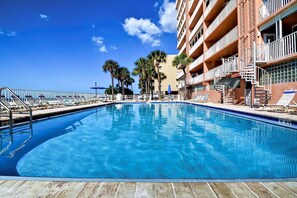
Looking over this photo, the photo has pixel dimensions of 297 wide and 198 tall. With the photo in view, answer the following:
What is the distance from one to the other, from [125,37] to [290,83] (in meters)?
31.3

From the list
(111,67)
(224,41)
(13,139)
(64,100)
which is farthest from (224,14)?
(111,67)

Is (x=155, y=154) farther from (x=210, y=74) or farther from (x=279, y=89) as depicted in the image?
(x=210, y=74)

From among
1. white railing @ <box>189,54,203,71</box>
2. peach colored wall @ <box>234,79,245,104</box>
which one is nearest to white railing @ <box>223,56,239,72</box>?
peach colored wall @ <box>234,79,245,104</box>

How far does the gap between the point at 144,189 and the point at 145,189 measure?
0.04ft

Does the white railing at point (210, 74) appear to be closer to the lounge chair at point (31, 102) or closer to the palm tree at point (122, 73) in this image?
the lounge chair at point (31, 102)

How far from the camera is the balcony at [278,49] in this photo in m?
10.1

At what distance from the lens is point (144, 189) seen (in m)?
2.14

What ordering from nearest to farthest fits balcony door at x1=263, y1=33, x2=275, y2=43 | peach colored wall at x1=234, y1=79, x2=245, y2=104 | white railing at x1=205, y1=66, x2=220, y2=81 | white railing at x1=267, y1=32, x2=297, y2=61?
white railing at x1=267, y1=32, x2=297, y2=61
balcony door at x1=263, y1=33, x2=275, y2=43
peach colored wall at x1=234, y1=79, x2=245, y2=104
white railing at x1=205, y1=66, x2=220, y2=81

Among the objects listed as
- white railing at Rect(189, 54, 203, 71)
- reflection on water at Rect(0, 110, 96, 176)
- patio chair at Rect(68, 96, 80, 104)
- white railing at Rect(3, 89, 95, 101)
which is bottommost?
reflection on water at Rect(0, 110, 96, 176)

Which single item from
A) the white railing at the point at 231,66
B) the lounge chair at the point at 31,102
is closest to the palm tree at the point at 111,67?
the lounge chair at the point at 31,102

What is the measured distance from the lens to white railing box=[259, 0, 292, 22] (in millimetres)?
10848

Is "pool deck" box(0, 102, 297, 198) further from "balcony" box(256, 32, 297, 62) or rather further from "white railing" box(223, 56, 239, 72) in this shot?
"white railing" box(223, 56, 239, 72)

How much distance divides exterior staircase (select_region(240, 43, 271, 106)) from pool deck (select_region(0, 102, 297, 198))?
11.4 m

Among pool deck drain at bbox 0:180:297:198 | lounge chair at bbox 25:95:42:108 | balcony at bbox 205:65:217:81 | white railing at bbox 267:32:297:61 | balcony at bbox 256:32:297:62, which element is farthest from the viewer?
balcony at bbox 205:65:217:81
